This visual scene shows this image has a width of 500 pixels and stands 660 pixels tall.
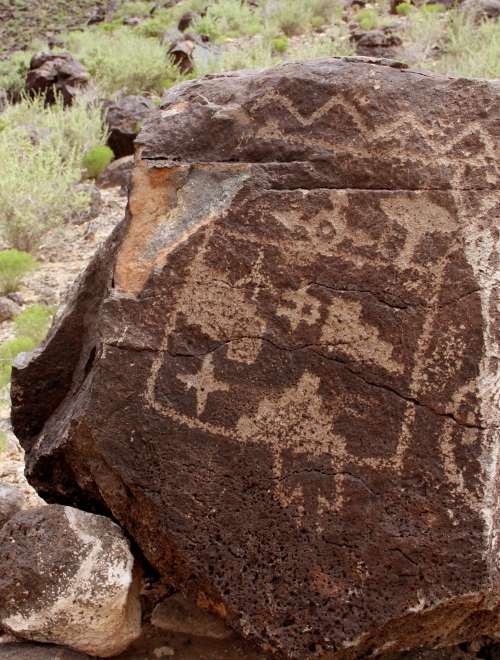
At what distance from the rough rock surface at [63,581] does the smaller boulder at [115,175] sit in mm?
4290

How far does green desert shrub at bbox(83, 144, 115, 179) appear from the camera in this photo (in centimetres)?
641

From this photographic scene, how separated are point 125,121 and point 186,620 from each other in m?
5.49

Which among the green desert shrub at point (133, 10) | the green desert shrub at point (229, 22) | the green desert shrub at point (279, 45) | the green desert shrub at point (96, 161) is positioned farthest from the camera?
the green desert shrub at point (133, 10)

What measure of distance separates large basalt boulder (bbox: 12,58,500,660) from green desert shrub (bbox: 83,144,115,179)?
417 cm

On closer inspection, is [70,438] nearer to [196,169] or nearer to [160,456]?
[160,456]

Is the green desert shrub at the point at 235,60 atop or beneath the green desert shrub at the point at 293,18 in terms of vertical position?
beneath

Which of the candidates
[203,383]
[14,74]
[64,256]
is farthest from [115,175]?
[14,74]

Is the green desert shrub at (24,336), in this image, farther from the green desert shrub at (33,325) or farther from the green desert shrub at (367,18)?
the green desert shrub at (367,18)

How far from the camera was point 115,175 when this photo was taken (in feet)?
20.6

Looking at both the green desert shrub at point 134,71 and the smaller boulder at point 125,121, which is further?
the green desert shrub at point 134,71

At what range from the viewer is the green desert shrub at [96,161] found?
21.0 feet

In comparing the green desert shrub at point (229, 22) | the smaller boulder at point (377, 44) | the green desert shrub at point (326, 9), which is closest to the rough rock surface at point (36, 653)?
the smaller boulder at point (377, 44)

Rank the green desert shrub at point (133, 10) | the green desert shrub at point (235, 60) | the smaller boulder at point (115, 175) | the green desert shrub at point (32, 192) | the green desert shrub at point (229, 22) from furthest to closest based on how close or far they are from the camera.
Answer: the green desert shrub at point (133, 10) < the green desert shrub at point (229, 22) < the green desert shrub at point (235, 60) < the smaller boulder at point (115, 175) < the green desert shrub at point (32, 192)

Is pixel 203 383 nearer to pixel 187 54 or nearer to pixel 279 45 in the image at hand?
pixel 187 54
